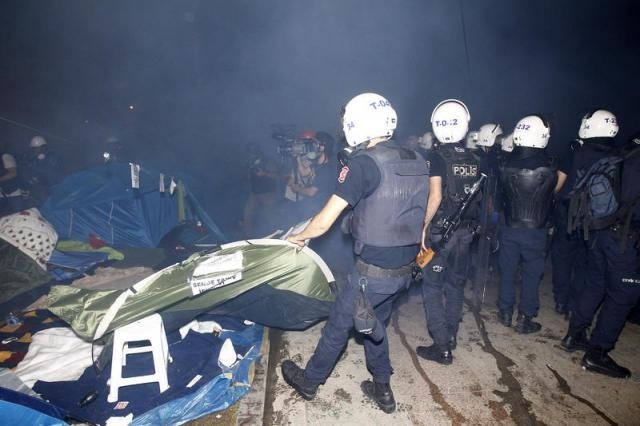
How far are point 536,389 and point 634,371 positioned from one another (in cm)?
111

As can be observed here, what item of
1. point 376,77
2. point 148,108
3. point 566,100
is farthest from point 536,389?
point 148,108

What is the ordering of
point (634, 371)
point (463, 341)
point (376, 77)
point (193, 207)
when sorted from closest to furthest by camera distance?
point (634, 371), point (463, 341), point (193, 207), point (376, 77)

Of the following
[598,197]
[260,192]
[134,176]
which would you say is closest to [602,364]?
[598,197]

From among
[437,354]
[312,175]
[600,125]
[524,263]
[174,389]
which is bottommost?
[437,354]

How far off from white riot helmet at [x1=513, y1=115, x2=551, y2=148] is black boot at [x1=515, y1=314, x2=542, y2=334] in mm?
1928

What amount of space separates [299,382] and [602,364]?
282cm

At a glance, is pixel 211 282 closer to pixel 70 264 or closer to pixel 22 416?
pixel 22 416

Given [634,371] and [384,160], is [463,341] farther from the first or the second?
[384,160]

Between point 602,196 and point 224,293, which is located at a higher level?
point 602,196

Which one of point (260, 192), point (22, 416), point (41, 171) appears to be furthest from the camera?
point (41, 171)

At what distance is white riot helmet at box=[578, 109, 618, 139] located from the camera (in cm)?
347

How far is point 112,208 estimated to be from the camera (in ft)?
18.7

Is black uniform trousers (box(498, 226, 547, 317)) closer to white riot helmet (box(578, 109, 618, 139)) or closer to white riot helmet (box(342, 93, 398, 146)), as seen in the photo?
white riot helmet (box(578, 109, 618, 139))

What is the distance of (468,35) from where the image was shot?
12.0m
